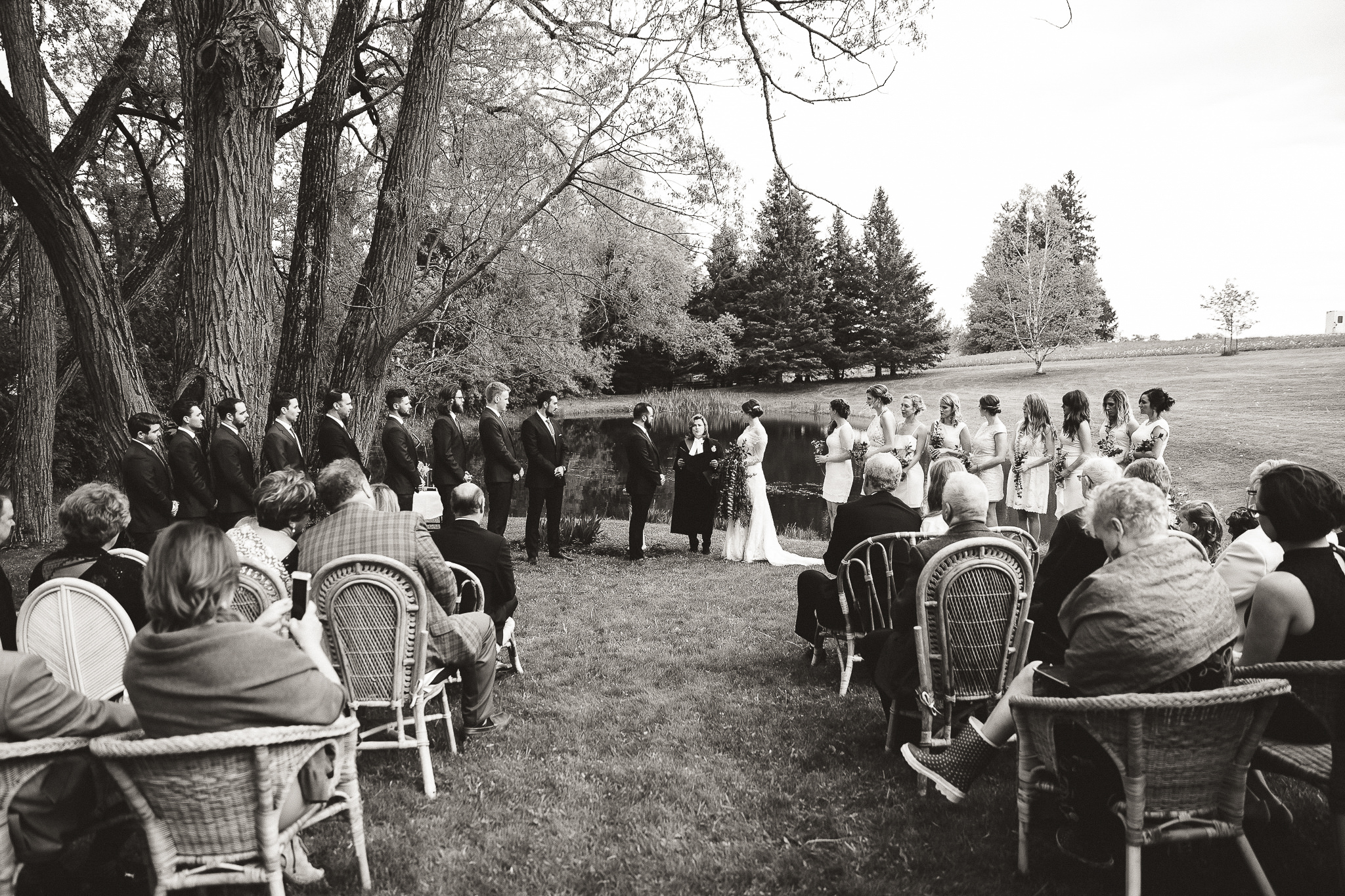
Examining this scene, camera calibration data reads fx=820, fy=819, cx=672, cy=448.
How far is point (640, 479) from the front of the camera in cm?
1002

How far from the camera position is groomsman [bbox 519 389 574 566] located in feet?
30.8

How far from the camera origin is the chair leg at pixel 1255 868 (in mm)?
2475

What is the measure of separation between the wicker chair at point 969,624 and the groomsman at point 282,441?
209 inches

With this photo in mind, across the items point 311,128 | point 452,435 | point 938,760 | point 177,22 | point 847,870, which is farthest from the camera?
Answer: point 452,435

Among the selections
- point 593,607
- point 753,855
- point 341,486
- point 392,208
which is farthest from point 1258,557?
point 392,208

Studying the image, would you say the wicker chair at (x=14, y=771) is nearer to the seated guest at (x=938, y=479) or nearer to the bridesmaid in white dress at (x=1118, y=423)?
the seated guest at (x=938, y=479)

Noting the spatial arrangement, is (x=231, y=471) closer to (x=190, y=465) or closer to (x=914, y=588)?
(x=190, y=465)

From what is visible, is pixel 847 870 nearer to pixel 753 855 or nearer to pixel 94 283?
pixel 753 855

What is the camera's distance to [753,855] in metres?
3.14

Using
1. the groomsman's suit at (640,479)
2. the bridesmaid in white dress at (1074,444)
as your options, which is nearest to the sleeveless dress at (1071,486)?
the bridesmaid in white dress at (1074,444)

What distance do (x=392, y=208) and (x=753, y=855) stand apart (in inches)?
271

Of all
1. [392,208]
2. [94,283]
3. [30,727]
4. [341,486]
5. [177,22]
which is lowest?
[30,727]

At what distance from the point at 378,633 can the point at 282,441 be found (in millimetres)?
4057

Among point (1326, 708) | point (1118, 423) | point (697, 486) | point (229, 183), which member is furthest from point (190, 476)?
point (1118, 423)
